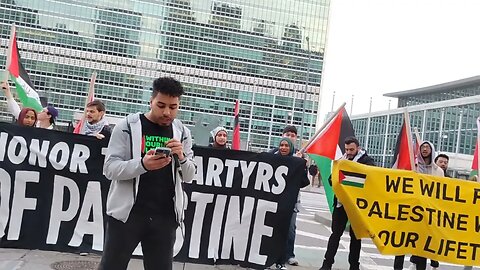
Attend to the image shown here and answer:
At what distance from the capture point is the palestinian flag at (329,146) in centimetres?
702

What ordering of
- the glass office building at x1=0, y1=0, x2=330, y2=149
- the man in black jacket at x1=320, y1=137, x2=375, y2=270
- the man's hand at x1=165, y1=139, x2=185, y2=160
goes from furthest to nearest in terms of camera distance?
the glass office building at x1=0, y1=0, x2=330, y2=149 < the man in black jacket at x1=320, y1=137, x2=375, y2=270 < the man's hand at x1=165, y1=139, x2=185, y2=160

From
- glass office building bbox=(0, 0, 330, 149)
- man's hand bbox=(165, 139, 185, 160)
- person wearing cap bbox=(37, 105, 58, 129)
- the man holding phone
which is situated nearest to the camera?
man's hand bbox=(165, 139, 185, 160)

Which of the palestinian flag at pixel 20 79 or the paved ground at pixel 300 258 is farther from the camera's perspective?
the palestinian flag at pixel 20 79

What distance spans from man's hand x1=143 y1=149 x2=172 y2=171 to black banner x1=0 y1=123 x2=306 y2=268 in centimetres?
305

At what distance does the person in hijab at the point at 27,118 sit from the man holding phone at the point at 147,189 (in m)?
3.35

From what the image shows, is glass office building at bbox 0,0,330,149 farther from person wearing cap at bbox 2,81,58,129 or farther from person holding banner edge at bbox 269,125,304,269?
person wearing cap at bbox 2,81,58,129

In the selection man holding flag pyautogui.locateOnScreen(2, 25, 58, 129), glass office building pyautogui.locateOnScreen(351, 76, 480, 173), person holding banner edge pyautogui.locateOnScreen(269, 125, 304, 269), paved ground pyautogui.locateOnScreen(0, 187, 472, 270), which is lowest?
paved ground pyautogui.locateOnScreen(0, 187, 472, 270)

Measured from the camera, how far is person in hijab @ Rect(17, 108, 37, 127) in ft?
21.2

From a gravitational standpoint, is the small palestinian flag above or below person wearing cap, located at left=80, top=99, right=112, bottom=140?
below

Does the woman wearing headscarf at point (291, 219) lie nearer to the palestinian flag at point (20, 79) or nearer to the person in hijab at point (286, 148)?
the person in hijab at point (286, 148)

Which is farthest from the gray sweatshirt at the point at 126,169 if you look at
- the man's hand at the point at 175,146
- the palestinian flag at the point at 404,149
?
the palestinian flag at the point at 404,149

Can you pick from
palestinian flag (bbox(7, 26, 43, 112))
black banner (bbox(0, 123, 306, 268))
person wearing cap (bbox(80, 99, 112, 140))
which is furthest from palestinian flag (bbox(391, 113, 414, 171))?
palestinian flag (bbox(7, 26, 43, 112))

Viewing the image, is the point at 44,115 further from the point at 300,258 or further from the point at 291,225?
the point at 300,258

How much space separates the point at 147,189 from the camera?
3.49 metres
